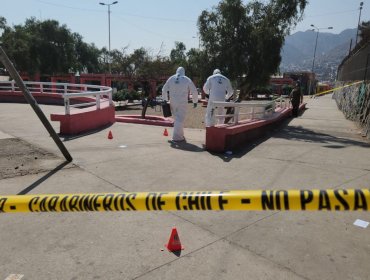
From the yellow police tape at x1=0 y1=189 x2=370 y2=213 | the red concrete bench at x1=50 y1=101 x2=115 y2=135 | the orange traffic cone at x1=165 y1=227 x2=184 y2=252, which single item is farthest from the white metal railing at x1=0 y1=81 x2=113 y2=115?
the yellow police tape at x1=0 y1=189 x2=370 y2=213

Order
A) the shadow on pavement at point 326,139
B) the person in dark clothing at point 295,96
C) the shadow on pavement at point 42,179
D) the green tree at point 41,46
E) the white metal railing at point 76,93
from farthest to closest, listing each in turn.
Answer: the green tree at point 41,46 < the person in dark clothing at point 295,96 < the shadow on pavement at point 326,139 < the white metal railing at point 76,93 < the shadow on pavement at point 42,179

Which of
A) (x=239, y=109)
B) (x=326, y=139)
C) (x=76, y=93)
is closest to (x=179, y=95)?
(x=76, y=93)

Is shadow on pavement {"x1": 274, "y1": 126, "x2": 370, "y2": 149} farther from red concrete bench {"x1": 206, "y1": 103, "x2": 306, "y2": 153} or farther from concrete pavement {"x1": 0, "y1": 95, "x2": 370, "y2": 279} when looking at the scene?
concrete pavement {"x1": 0, "y1": 95, "x2": 370, "y2": 279}

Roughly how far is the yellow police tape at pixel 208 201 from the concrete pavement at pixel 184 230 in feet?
3.04

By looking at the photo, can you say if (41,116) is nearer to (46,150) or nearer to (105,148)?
Answer: (46,150)

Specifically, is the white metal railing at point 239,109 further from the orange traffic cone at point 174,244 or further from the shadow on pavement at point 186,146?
the orange traffic cone at point 174,244

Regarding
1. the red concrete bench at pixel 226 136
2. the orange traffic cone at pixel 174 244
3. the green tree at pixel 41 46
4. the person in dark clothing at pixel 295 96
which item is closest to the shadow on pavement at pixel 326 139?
the red concrete bench at pixel 226 136

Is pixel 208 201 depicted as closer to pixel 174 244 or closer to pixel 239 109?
pixel 174 244

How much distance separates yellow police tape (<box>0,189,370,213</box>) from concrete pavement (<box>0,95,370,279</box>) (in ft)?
3.04

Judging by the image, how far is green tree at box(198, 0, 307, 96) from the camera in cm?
1269

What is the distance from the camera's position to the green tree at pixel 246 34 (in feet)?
41.6

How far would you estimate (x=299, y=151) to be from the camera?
853 cm

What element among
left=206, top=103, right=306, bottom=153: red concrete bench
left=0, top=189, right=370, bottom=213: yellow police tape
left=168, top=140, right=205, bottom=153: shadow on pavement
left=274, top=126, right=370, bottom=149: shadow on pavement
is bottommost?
left=168, top=140, right=205, bottom=153: shadow on pavement

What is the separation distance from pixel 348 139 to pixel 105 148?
7314mm
